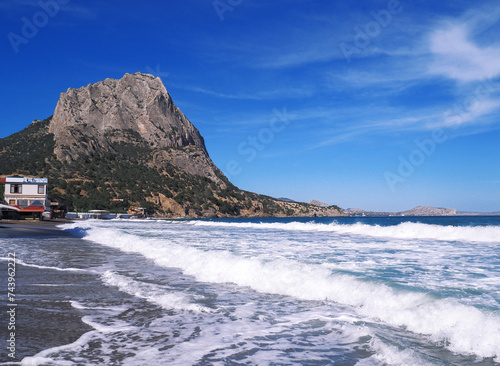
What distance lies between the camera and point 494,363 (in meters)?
4.92

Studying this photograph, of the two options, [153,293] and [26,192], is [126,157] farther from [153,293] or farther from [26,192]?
[153,293]

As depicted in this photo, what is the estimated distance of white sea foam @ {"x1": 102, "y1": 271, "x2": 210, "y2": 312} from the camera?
7957mm

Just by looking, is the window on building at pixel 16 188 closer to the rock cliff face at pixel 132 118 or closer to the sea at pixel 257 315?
the rock cliff face at pixel 132 118

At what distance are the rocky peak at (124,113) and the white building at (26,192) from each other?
67.3 meters

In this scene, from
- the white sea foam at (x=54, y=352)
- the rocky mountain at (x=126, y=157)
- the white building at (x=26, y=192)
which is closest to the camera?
the white sea foam at (x=54, y=352)

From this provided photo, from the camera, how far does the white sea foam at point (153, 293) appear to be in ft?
26.1

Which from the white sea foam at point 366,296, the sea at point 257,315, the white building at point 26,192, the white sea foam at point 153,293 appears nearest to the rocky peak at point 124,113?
the white building at point 26,192

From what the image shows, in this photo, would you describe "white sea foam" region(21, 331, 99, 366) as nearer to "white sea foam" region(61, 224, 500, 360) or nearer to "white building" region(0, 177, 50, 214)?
"white sea foam" region(61, 224, 500, 360)

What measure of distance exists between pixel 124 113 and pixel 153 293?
536ft

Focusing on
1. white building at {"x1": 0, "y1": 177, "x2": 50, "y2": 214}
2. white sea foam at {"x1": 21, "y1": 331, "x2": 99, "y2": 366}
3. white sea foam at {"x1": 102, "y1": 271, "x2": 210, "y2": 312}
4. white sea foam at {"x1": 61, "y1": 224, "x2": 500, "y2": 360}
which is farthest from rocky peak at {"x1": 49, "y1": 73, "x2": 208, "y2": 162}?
white sea foam at {"x1": 21, "y1": 331, "x2": 99, "y2": 366}

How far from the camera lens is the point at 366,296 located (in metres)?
8.29

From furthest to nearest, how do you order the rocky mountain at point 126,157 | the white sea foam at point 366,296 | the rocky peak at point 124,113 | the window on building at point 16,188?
1. the rocky peak at point 124,113
2. the rocky mountain at point 126,157
3. the window on building at point 16,188
4. the white sea foam at point 366,296

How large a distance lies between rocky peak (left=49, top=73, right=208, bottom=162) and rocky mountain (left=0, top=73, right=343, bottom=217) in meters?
0.39

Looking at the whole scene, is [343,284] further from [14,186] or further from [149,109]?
[149,109]
